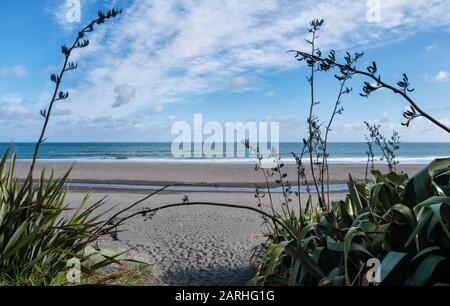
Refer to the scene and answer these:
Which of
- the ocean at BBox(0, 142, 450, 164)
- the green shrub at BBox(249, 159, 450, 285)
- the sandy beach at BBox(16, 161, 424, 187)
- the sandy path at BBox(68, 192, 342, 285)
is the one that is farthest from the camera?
the ocean at BBox(0, 142, 450, 164)

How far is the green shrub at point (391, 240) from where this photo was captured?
6.67 ft

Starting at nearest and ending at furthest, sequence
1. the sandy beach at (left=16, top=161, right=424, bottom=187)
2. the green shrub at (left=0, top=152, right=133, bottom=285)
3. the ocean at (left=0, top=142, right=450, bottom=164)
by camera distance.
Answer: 1. the green shrub at (left=0, top=152, right=133, bottom=285)
2. the sandy beach at (left=16, top=161, right=424, bottom=187)
3. the ocean at (left=0, top=142, right=450, bottom=164)

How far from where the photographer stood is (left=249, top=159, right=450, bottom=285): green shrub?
2033mm

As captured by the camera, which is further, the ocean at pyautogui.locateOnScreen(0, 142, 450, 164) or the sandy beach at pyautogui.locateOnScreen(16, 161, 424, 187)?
the ocean at pyautogui.locateOnScreen(0, 142, 450, 164)

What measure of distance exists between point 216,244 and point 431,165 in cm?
389

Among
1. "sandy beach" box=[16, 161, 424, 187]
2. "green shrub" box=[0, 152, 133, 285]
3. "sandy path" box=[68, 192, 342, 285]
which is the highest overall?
"green shrub" box=[0, 152, 133, 285]

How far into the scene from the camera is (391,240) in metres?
2.31

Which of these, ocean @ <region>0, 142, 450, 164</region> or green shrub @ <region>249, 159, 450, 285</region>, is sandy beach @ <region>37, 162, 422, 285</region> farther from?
ocean @ <region>0, 142, 450, 164</region>

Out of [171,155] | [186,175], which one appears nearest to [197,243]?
[186,175]

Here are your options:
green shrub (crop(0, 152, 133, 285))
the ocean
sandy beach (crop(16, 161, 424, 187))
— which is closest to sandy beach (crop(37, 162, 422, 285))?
green shrub (crop(0, 152, 133, 285))

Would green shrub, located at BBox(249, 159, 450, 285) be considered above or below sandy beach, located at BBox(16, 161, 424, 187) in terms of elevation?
above

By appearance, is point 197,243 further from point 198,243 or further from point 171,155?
point 171,155

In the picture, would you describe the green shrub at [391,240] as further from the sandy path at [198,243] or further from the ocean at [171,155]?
the ocean at [171,155]
